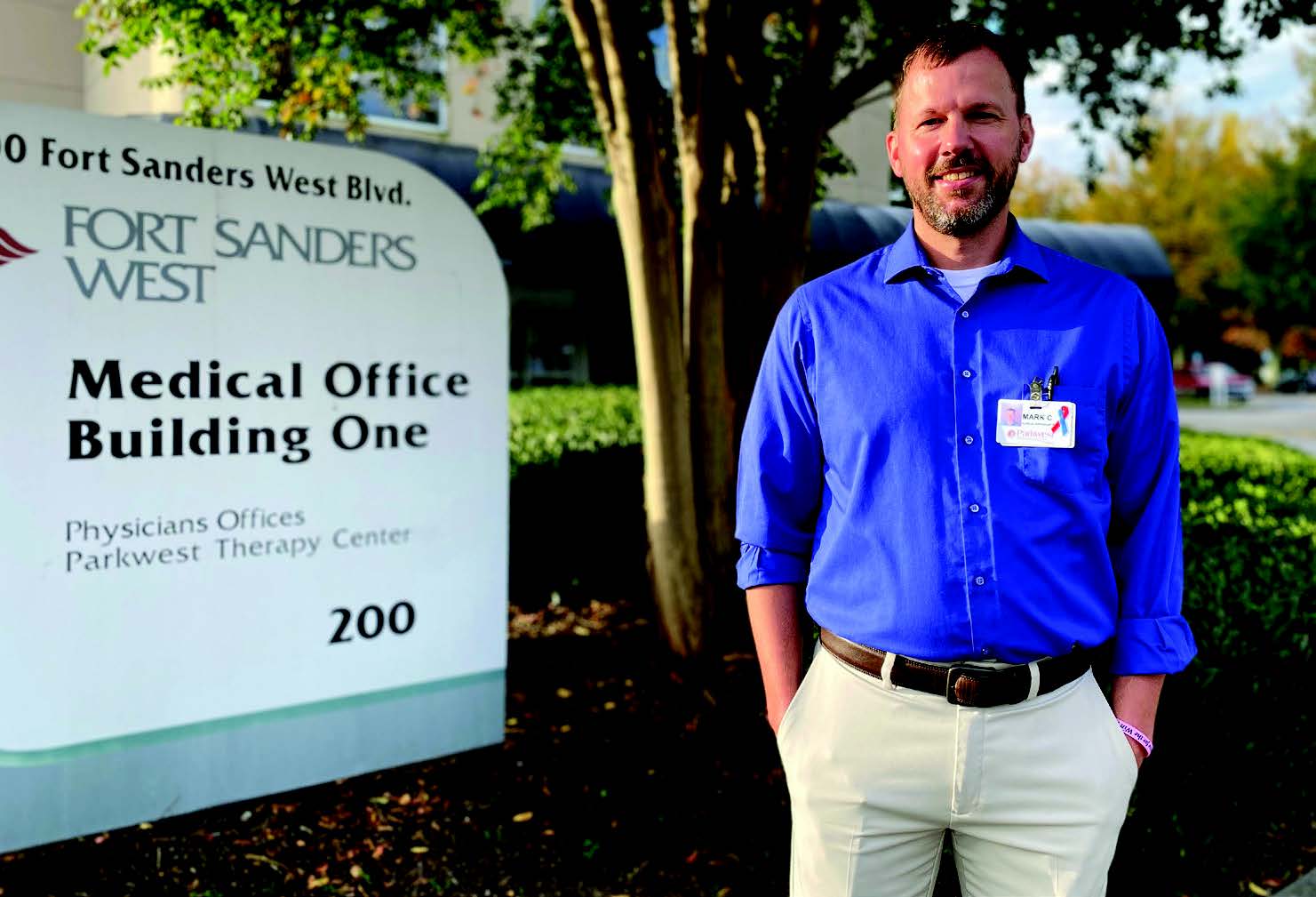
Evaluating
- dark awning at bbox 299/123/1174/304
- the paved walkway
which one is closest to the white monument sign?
dark awning at bbox 299/123/1174/304

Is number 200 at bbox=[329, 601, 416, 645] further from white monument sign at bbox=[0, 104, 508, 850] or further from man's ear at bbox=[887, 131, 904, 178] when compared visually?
man's ear at bbox=[887, 131, 904, 178]

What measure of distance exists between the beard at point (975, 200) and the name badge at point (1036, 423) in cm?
35

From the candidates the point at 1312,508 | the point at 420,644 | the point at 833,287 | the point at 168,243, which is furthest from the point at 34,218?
the point at 1312,508

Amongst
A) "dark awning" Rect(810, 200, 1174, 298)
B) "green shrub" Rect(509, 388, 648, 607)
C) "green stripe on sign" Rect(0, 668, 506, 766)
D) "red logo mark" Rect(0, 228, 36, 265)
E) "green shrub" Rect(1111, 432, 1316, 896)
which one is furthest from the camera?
"dark awning" Rect(810, 200, 1174, 298)

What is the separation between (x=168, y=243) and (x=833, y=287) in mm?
2428

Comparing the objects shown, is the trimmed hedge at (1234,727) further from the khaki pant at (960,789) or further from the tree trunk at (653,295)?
the tree trunk at (653,295)

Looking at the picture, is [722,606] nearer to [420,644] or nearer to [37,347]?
[420,644]

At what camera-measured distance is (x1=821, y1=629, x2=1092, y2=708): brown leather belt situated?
1901mm

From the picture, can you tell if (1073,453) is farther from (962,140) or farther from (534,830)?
(534,830)

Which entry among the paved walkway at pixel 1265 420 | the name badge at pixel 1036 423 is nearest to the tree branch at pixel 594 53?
the name badge at pixel 1036 423

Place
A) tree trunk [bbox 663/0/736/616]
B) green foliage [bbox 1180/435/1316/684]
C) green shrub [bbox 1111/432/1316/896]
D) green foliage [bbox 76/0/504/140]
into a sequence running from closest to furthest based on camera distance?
green shrub [bbox 1111/432/1316/896], green foliage [bbox 1180/435/1316/684], tree trunk [bbox 663/0/736/616], green foliage [bbox 76/0/504/140]

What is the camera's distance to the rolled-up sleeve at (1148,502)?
1.95 meters

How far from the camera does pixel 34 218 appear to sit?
3299 mm

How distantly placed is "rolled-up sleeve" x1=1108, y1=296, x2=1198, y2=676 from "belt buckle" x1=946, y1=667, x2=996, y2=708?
0.30 meters
